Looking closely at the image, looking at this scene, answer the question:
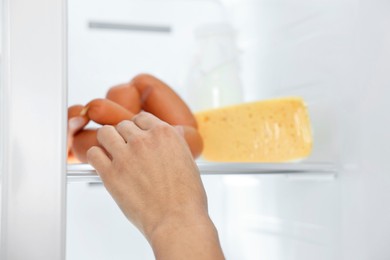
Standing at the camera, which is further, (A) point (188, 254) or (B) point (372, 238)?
(B) point (372, 238)

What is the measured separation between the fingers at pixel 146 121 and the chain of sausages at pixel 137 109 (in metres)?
0.12

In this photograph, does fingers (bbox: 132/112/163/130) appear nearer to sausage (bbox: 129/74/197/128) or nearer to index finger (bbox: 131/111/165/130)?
index finger (bbox: 131/111/165/130)

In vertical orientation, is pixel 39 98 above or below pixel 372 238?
above

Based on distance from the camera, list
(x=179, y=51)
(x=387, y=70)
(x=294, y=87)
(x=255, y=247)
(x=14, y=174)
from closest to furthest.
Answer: (x=14, y=174)
(x=387, y=70)
(x=294, y=87)
(x=255, y=247)
(x=179, y=51)

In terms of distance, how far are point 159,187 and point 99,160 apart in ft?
0.28

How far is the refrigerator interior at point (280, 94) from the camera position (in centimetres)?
91

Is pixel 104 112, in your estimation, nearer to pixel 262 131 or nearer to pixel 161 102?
pixel 161 102

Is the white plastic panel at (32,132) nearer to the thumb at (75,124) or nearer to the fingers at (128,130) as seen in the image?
the fingers at (128,130)

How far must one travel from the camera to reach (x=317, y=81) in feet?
3.42

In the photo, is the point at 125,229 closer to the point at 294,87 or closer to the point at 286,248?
the point at 286,248

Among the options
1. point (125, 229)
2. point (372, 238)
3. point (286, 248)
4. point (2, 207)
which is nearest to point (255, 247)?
point (286, 248)

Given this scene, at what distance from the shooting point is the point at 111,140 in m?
0.75

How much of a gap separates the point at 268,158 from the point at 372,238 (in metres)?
0.21

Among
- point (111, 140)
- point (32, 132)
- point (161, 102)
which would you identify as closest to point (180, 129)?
point (161, 102)
